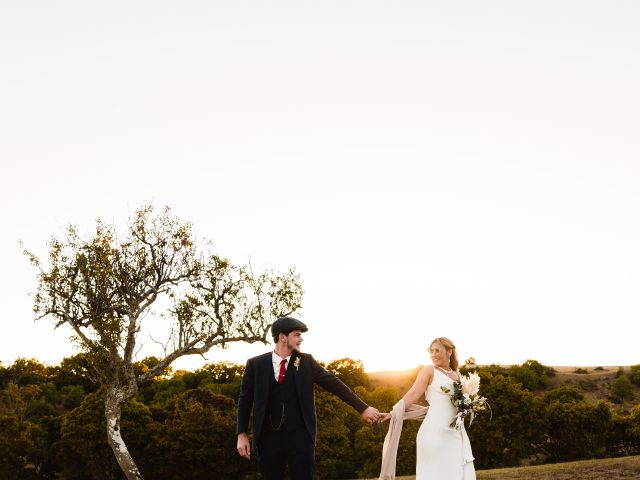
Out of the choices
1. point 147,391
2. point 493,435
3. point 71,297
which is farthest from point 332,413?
point 147,391

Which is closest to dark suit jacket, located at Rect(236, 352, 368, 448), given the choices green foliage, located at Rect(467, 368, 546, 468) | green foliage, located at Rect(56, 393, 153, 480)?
green foliage, located at Rect(467, 368, 546, 468)

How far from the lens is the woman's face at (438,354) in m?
10.1

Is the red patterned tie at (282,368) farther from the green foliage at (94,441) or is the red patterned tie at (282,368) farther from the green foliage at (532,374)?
the green foliage at (532,374)

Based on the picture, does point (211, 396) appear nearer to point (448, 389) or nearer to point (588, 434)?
point (588, 434)

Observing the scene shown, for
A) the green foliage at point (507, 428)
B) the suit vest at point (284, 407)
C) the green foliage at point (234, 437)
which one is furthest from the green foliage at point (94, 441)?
the suit vest at point (284, 407)

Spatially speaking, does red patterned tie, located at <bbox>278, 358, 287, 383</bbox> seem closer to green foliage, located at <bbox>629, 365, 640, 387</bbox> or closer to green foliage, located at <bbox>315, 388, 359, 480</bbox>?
green foliage, located at <bbox>315, 388, 359, 480</bbox>

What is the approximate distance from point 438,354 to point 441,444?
4.35 ft

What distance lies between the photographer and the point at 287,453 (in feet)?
24.1

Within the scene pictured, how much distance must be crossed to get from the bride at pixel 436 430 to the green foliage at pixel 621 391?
236ft

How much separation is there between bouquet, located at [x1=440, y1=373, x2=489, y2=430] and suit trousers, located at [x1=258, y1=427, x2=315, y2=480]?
10.7 ft

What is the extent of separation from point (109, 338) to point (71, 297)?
3.22 metres

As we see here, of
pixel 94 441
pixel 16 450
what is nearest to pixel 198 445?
pixel 94 441

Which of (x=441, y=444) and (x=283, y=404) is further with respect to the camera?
(x=441, y=444)

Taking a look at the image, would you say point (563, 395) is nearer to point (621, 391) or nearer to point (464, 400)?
point (621, 391)
